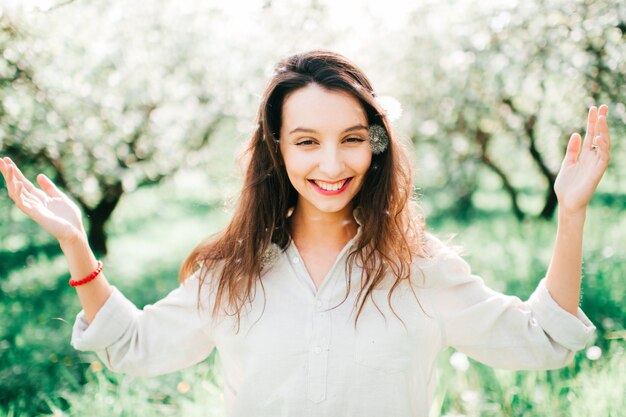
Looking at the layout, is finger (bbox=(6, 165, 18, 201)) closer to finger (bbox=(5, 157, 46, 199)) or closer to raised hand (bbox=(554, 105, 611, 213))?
finger (bbox=(5, 157, 46, 199))

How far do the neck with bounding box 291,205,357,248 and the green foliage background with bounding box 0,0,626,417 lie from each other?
1216 millimetres

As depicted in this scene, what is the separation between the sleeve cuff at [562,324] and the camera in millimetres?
1728

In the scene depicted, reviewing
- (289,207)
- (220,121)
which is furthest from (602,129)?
(220,121)

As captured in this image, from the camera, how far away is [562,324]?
1.74 m

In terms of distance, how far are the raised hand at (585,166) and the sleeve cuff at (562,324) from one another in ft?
0.85

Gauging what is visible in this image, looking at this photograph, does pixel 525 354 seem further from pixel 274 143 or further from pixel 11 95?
pixel 11 95

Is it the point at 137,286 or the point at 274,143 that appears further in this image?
the point at 137,286

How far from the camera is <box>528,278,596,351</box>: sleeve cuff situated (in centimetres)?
173

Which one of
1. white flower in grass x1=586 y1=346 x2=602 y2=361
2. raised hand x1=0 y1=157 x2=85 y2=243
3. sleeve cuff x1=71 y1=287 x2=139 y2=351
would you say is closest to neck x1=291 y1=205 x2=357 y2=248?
sleeve cuff x1=71 y1=287 x2=139 y2=351

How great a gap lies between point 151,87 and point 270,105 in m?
3.73

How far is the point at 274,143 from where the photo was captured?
195 centimetres

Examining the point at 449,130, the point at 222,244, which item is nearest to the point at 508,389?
the point at 222,244

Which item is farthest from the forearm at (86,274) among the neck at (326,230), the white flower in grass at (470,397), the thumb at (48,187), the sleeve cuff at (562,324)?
the white flower in grass at (470,397)

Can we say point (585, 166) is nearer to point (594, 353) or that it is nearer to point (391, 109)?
point (391, 109)
